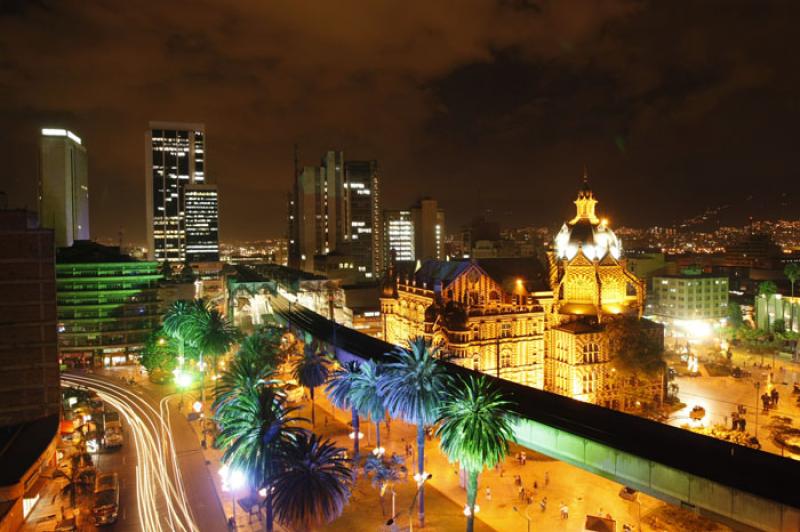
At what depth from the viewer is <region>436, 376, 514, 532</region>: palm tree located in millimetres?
35094

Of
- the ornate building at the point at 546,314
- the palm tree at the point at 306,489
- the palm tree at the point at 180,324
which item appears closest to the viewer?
the palm tree at the point at 306,489

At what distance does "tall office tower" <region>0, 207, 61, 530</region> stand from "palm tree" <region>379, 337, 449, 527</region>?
112ft

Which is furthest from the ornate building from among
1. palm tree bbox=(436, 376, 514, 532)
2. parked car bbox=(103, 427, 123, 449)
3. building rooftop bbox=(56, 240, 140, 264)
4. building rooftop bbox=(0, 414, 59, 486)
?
building rooftop bbox=(56, 240, 140, 264)

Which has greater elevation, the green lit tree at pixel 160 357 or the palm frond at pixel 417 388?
the palm frond at pixel 417 388

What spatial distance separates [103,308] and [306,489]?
8144 cm

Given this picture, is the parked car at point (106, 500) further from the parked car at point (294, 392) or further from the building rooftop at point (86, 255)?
the building rooftop at point (86, 255)

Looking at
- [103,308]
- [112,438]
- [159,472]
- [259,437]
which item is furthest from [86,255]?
[259,437]

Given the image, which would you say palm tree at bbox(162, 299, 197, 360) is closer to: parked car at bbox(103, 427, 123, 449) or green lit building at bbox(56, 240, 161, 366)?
parked car at bbox(103, 427, 123, 449)

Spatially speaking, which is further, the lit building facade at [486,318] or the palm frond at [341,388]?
the lit building facade at [486,318]

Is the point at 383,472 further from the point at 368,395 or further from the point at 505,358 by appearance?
the point at 505,358

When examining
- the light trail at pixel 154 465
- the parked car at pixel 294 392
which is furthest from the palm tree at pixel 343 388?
the parked car at pixel 294 392

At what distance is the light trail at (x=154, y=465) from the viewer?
136 ft

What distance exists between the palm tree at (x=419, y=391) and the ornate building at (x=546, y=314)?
28573mm

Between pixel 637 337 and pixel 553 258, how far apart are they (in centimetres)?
1765
